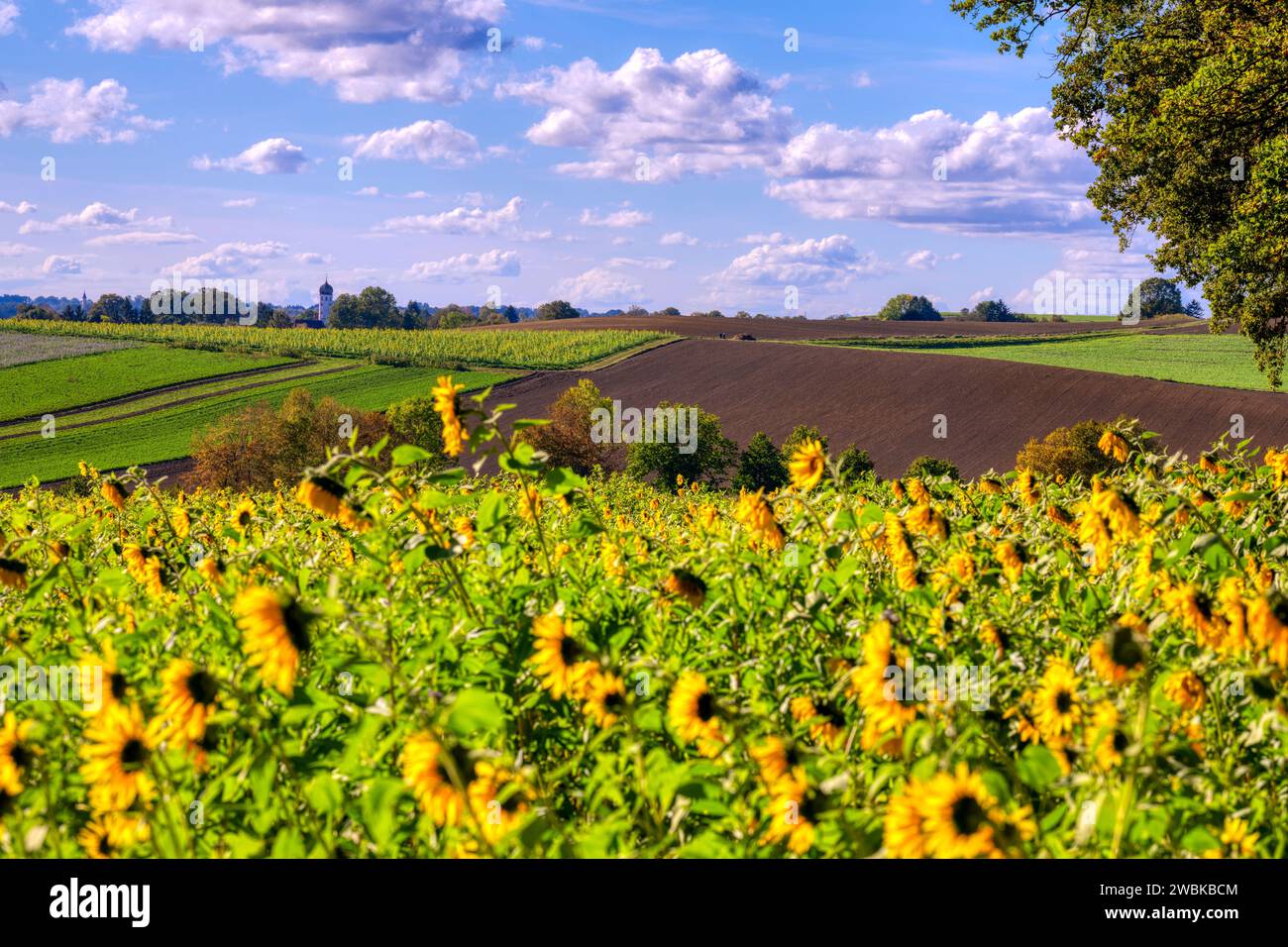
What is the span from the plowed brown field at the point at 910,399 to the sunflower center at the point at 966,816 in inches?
2047

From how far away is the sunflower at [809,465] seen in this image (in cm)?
463

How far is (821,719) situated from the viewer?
3.21m

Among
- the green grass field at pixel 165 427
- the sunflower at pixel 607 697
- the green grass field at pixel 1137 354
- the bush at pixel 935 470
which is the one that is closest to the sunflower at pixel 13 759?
the sunflower at pixel 607 697

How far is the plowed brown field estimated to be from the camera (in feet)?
196

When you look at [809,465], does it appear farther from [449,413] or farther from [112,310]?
[112,310]

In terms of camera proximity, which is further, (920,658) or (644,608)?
(644,608)

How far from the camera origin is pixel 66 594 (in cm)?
596

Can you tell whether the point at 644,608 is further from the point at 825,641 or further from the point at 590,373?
the point at 590,373

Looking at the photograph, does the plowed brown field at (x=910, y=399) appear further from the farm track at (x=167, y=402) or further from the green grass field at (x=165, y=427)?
the farm track at (x=167, y=402)

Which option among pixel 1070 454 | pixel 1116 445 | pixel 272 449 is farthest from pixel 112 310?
pixel 1116 445

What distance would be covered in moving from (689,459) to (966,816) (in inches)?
2081
